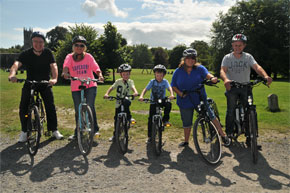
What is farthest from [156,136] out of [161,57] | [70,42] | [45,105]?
[161,57]

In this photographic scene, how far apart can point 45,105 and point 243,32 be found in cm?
4185

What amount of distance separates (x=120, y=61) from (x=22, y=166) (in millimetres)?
31357

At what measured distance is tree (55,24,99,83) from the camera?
31980mm

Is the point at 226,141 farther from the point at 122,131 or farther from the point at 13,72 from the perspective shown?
the point at 13,72

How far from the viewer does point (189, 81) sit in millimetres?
4980

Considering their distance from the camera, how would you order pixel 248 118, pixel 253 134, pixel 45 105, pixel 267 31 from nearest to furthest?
pixel 253 134, pixel 248 118, pixel 45 105, pixel 267 31

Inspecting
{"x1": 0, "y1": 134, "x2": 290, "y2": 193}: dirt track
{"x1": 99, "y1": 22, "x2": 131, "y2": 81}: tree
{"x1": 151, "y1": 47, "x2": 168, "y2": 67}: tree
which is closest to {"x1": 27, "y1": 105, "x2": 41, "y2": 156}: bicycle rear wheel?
{"x1": 0, "y1": 134, "x2": 290, "y2": 193}: dirt track

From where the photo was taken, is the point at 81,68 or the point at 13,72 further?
the point at 81,68

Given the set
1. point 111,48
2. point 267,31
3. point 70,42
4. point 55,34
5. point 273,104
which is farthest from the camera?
point 55,34

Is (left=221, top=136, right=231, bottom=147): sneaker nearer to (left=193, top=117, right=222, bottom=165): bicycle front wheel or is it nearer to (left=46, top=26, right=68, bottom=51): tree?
(left=193, top=117, right=222, bottom=165): bicycle front wheel

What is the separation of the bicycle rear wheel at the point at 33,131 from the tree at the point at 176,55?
293 feet

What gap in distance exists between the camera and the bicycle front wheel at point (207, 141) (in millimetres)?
4281

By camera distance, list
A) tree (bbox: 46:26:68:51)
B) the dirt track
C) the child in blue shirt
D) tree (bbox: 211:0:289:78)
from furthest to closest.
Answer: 1. tree (bbox: 46:26:68:51)
2. tree (bbox: 211:0:289:78)
3. the child in blue shirt
4. the dirt track

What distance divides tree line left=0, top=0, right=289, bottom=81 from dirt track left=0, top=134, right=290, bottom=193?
1127 inches
